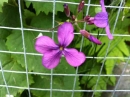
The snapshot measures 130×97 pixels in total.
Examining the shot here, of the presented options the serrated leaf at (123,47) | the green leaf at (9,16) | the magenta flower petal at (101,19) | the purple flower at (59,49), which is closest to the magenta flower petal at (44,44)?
the purple flower at (59,49)

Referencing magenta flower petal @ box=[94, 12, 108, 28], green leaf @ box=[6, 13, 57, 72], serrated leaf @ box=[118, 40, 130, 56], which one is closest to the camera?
magenta flower petal @ box=[94, 12, 108, 28]

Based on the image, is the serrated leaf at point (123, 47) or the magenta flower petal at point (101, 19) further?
the serrated leaf at point (123, 47)

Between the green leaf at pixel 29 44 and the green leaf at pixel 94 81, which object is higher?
the green leaf at pixel 29 44

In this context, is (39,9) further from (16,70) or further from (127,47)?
(127,47)

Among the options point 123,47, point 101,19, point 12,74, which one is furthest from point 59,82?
point 101,19

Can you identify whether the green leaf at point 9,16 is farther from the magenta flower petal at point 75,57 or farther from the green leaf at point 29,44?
the magenta flower petal at point 75,57

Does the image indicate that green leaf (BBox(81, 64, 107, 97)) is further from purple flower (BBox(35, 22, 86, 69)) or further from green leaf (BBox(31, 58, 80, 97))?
purple flower (BBox(35, 22, 86, 69))

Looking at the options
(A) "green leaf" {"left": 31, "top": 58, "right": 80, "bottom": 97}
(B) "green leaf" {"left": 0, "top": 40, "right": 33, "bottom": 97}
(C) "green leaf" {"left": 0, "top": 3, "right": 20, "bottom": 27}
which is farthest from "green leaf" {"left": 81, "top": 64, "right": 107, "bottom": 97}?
(C) "green leaf" {"left": 0, "top": 3, "right": 20, "bottom": 27}
